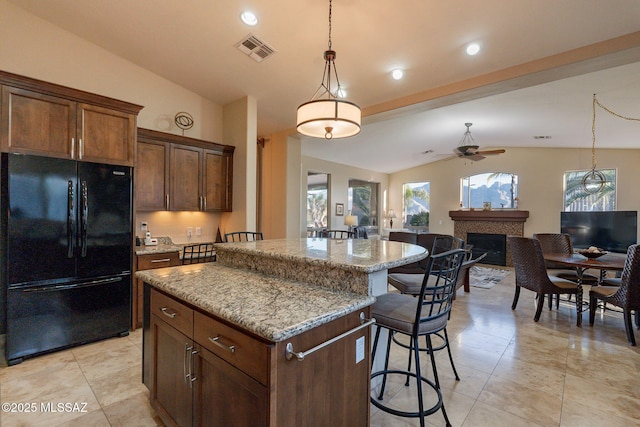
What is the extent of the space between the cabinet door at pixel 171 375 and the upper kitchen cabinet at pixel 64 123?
2118 millimetres

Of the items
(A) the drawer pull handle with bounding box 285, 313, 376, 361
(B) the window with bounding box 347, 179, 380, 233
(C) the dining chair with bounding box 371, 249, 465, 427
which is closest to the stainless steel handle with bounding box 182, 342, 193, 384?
(A) the drawer pull handle with bounding box 285, 313, 376, 361

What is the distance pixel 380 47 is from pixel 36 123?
3.36 m

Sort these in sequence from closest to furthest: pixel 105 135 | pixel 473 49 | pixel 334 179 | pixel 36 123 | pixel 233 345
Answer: pixel 233 345, pixel 36 123, pixel 473 49, pixel 105 135, pixel 334 179

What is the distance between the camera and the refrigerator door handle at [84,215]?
279 cm

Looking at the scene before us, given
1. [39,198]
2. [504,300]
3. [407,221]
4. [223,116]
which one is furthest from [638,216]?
[39,198]

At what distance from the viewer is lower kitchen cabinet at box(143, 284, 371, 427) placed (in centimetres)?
106

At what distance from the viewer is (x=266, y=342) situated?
3.42 feet

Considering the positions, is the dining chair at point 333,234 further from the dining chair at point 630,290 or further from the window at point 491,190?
the window at point 491,190

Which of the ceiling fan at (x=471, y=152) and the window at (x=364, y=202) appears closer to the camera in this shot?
the ceiling fan at (x=471, y=152)

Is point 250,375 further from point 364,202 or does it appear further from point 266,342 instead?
point 364,202

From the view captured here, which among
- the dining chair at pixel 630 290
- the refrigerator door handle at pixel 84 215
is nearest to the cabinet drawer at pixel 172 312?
the refrigerator door handle at pixel 84 215

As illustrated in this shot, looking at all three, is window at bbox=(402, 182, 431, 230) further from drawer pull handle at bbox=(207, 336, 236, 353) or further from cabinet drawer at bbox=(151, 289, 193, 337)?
drawer pull handle at bbox=(207, 336, 236, 353)

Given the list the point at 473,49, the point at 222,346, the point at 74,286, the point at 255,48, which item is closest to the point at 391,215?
the point at 473,49

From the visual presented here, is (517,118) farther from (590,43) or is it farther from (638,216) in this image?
(638,216)
